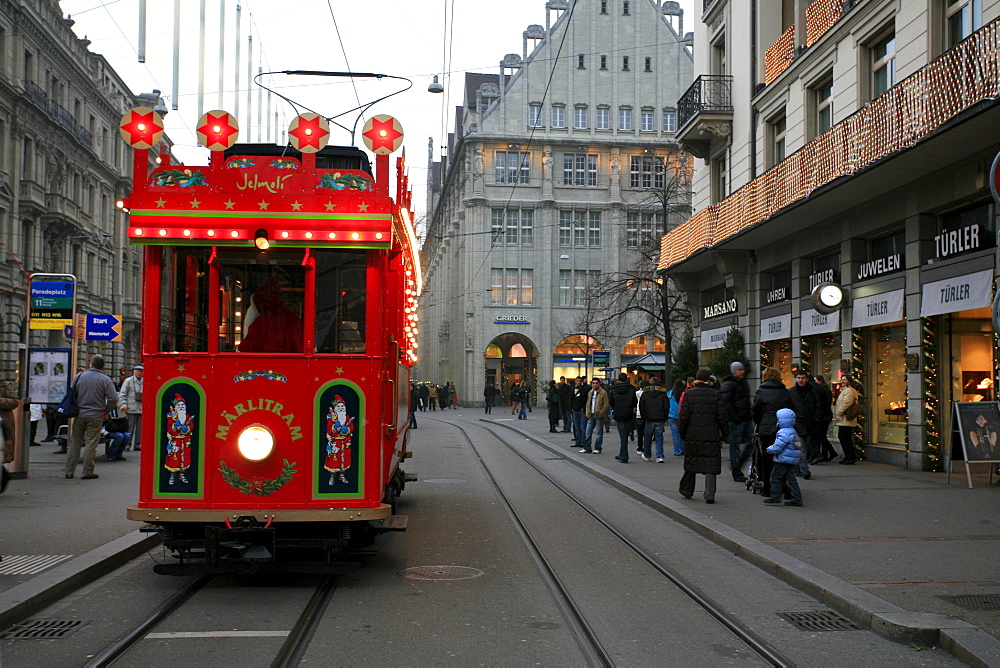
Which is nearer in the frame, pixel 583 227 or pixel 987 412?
pixel 987 412

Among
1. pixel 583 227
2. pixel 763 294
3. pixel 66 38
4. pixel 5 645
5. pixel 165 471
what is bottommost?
pixel 5 645

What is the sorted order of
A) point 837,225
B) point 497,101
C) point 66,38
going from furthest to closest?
point 497,101
point 66,38
point 837,225

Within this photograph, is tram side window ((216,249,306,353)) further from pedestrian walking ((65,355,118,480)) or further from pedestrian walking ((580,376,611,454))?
pedestrian walking ((580,376,611,454))

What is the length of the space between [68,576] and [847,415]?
44.6 feet

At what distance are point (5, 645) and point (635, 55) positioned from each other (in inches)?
2223

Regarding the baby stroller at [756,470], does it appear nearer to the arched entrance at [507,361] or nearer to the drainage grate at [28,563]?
the drainage grate at [28,563]

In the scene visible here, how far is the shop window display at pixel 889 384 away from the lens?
1680 centimetres

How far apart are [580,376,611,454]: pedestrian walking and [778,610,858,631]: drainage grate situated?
13559 millimetres

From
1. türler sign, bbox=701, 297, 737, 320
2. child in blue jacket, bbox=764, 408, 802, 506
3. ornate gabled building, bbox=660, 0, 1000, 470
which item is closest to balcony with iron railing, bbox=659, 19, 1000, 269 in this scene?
ornate gabled building, bbox=660, 0, 1000, 470

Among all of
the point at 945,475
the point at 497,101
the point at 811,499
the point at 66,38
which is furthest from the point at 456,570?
the point at 497,101

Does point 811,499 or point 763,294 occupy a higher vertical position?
point 763,294

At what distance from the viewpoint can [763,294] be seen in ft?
75.8

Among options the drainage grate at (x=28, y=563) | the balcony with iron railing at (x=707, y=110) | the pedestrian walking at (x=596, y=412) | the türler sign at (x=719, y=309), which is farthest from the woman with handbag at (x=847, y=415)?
the drainage grate at (x=28, y=563)

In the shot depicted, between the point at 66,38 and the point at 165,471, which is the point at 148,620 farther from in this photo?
the point at 66,38
